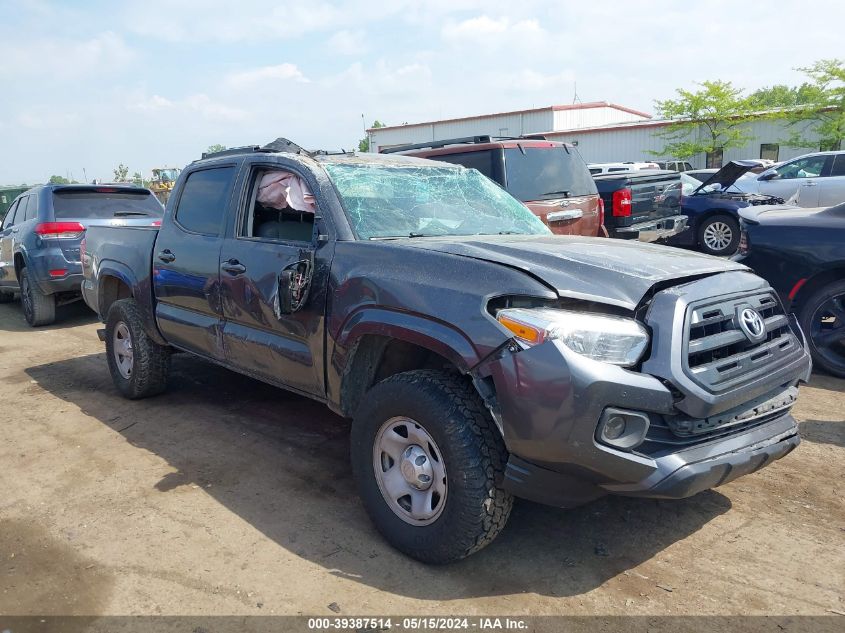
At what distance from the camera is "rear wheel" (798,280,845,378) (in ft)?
18.4

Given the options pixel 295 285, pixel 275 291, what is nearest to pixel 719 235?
pixel 275 291

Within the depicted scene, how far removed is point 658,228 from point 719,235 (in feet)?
5.60

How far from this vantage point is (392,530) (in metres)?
3.21

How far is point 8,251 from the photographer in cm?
1007

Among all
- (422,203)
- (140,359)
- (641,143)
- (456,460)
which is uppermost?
(641,143)

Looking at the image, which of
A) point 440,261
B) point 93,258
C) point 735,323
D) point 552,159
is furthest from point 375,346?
point 552,159

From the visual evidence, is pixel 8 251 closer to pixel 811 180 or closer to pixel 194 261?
pixel 194 261

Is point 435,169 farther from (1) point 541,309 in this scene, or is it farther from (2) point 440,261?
(1) point 541,309

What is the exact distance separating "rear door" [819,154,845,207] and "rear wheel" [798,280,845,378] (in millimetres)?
7637

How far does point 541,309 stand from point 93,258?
4768 millimetres

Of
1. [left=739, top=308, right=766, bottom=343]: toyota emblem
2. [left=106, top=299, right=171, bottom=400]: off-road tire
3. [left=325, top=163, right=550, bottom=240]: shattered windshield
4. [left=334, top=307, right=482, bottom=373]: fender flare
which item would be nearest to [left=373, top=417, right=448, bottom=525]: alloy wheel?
[left=334, top=307, right=482, bottom=373]: fender flare

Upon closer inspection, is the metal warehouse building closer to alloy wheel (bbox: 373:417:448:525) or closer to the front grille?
the front grille

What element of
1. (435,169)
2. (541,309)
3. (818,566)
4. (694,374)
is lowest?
(818,566)

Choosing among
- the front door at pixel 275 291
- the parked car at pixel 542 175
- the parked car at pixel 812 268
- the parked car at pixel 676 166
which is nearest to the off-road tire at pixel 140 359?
the front door at pixel 275 291
